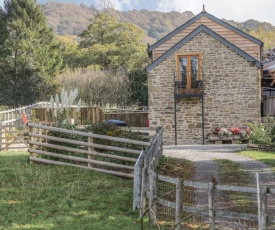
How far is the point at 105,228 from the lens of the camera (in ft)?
27.7

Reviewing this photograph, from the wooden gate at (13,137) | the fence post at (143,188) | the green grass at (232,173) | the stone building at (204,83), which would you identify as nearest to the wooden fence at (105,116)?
the stone building at (204,83)

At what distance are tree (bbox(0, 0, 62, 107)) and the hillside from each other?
8933cm

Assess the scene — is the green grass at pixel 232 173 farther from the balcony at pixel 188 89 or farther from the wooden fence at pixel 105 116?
the wooden fence at pixel 105 116

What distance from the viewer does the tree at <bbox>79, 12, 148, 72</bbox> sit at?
5378 cm

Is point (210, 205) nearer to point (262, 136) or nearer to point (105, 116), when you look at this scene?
point (262, 136)

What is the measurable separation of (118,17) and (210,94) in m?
126

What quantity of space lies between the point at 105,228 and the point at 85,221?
2.12ft

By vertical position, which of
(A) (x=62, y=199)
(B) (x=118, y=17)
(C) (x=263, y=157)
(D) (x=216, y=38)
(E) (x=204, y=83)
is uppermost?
(B) (x=118, y=17)

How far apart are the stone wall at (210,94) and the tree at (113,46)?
25.7m

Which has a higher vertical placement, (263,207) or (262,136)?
(263,207)

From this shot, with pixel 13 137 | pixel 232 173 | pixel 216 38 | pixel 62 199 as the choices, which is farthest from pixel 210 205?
pixel 216 38

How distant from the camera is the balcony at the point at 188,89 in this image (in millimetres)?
25750

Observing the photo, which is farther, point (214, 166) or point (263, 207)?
point (214, 166)

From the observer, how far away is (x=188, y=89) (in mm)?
26016
